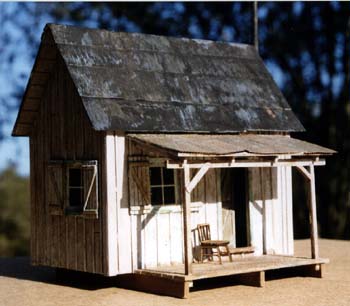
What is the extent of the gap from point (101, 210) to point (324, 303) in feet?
15.3

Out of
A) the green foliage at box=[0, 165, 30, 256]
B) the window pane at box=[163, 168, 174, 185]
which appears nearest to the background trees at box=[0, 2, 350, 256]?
the green foliage at box=[0, 165, 30, 256]

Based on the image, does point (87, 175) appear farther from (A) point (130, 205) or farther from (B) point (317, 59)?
(B) point (317, 59)

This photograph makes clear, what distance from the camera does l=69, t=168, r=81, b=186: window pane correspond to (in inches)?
647

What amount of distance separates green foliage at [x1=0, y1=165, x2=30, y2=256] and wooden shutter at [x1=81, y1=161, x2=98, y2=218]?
22466 mm

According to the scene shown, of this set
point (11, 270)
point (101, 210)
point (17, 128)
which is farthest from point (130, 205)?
point (11, 270)

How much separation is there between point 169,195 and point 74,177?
205cm

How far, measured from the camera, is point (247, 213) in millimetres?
17656

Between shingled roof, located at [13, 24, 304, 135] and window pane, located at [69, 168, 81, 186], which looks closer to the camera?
shingled roof, located at [13, 24, 304, 135]

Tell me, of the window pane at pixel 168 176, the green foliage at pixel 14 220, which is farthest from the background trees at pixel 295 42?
the window pane at pixel 168 176

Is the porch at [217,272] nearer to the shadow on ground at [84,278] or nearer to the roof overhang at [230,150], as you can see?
the shadow on ground at [84,278]

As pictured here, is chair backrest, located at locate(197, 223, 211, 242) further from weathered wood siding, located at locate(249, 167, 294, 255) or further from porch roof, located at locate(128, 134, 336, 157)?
porch roof, located at locate(128, 134, 336, 157)

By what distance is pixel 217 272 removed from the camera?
14.9 m

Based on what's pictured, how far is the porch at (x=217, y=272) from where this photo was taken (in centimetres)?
1459

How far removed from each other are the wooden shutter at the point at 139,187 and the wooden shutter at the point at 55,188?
179 cm
